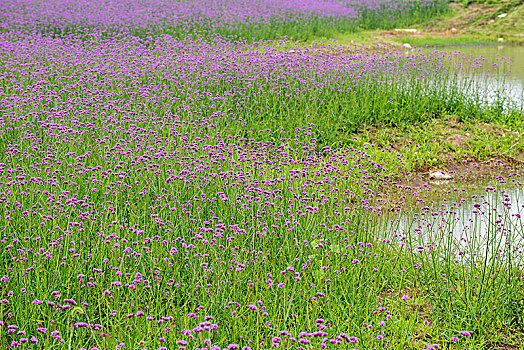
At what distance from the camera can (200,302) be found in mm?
3619

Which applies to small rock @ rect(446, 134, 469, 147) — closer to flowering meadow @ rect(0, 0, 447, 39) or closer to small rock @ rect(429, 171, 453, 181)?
small rock @ rect(429, 171, 453, 181)

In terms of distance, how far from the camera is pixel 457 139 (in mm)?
8203

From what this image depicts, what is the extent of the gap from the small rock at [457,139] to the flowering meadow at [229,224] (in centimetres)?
68

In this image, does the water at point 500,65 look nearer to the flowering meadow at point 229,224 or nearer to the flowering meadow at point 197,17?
the flowering meadow at point 229,224

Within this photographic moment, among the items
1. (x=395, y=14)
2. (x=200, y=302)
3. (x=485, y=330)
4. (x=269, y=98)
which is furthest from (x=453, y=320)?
(x=395, y=14)

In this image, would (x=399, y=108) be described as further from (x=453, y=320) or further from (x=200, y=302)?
(x=200, y=302)

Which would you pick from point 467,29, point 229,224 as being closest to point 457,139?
point 229,224

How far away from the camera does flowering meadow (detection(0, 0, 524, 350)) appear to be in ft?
11.5

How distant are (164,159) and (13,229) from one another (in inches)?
58.0

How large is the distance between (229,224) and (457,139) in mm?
4724

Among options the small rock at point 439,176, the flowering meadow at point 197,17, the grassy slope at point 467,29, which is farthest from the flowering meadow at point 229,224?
the grassy slope at point 467,29

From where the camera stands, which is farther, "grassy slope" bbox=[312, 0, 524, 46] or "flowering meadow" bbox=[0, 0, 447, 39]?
"grassy slope" bbox=[312, 0, 524, 46]

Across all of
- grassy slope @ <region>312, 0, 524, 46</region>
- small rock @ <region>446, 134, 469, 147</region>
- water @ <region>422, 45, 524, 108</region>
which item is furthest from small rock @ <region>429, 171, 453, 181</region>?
grassy slope @ <region>312, 0, 524, 46</region>

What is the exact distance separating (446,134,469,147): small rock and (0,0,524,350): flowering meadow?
0.68 meters
